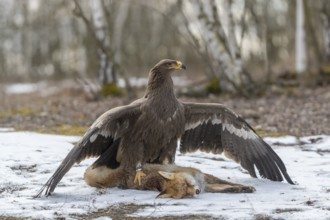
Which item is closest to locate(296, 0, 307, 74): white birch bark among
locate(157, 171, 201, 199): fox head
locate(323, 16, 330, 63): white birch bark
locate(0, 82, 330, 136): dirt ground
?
locate(323, 16, 330, 63): white birch bark

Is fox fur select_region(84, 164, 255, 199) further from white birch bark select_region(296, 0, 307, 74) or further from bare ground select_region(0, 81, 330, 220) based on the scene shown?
white birch bark select_region(296, 0, 307, 74)

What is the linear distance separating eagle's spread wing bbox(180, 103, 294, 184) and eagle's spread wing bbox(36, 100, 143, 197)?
835 millimetres

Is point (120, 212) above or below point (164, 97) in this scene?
below

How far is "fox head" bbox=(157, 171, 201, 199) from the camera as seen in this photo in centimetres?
630

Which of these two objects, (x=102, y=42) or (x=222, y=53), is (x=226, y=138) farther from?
(x=102, y=42)

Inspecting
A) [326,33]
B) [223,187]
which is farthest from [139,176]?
[326,33]

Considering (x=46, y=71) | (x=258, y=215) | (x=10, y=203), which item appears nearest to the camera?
(x=258, y=215)

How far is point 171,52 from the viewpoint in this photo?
129 ft

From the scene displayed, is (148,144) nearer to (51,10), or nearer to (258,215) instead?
(258,215)

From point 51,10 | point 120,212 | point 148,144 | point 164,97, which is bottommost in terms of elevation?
point 120,212

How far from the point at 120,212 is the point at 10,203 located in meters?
1.09

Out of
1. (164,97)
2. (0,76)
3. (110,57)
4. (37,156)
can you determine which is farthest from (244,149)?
(0,76)

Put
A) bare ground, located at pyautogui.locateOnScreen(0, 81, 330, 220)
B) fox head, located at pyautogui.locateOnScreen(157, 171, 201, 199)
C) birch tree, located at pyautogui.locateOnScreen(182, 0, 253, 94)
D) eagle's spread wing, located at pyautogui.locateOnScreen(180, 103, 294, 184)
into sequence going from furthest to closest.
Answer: birch tree, located at pyautogui.locateOnScreen(182, 0, 253, 94) → bare ground, located at pyautogui.locateOnScreen(0, 81, 330, 220) → eagle's spread wing, located at pyautogui.locateOnScreen(180, 103, 294, 184) → fox head, located at pyautogui.locateOnScreen(157, 171, 201, 199)

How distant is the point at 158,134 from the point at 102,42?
954cm
